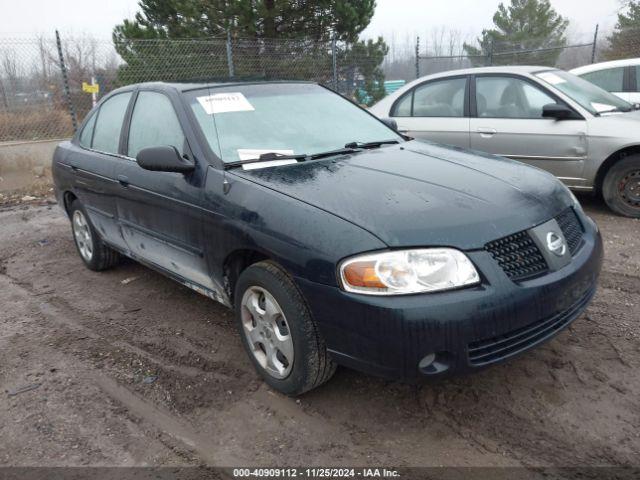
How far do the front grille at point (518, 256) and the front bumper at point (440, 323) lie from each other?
0.04 m

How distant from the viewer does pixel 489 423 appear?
2504 mm

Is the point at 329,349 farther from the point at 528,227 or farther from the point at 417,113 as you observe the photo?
the point at 417,113

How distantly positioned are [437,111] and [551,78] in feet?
4.21

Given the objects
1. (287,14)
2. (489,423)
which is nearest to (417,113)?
(489,423)

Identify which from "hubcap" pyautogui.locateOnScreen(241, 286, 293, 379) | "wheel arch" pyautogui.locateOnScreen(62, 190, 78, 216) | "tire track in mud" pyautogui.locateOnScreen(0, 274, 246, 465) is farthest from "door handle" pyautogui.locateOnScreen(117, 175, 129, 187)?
"hubcap" pyautogui.locateOnScreen(241, 286, 293, 379)

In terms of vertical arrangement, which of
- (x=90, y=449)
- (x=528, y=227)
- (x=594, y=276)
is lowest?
(x=90, y=449)

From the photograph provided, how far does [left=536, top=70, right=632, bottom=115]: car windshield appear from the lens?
18.5ft

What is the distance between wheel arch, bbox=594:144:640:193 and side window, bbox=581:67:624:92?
3240 mm

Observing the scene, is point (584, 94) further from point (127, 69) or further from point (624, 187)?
point (127, 69)

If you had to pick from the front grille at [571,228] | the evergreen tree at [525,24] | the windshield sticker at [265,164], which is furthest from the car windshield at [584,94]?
the evergreen tree at [525,24]

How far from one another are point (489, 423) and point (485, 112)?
4.38m

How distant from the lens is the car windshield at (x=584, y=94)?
564cm

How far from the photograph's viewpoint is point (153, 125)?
3.63 meters

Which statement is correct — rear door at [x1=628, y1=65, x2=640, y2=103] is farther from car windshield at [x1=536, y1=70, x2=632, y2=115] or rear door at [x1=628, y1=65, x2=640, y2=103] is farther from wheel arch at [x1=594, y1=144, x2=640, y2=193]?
wheel arch at [x1=594, y1=144, x2=640, y2=193]
